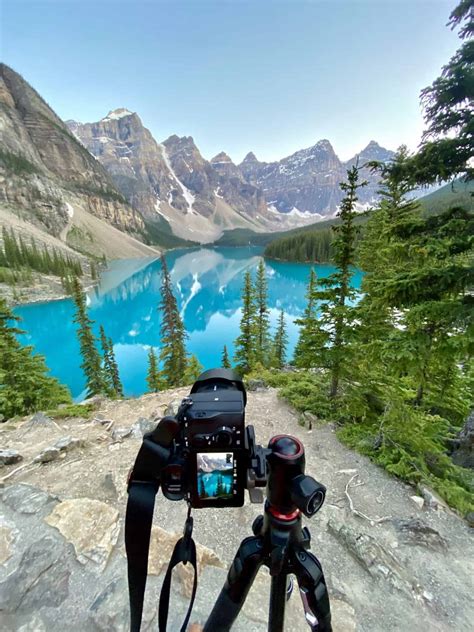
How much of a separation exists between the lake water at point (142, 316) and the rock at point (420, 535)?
8884 mm

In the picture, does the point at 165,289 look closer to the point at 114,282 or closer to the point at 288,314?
the point at 288,314

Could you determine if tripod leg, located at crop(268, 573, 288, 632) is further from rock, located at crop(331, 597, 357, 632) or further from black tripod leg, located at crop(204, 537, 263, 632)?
rock, located at crop(331, 597, 357, 632)

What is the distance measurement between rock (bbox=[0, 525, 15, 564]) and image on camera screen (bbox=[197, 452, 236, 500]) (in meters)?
2.52

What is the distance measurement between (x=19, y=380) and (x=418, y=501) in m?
13.1

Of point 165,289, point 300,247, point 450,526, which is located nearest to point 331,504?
point 450,526

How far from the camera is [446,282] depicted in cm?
363

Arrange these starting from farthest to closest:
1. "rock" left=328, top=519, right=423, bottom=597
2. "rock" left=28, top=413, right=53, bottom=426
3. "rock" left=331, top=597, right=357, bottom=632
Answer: "rock" left=28, top=413, right=53, bottom=426 → "rock" left=328, top=519, right=423, bottom=597 → "rock" left=331, top=597, right=357, bottom=632

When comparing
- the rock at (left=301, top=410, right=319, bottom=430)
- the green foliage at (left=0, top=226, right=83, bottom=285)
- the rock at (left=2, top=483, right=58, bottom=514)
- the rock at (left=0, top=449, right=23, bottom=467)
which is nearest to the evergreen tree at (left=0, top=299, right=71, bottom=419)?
the rock at (left=0, top=449, right=23, bottom=467)

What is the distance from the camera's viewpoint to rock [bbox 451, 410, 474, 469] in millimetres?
5242

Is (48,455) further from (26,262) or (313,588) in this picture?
(26,262)

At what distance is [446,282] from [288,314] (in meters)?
35.1

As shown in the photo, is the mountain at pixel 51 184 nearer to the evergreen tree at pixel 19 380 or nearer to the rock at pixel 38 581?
the evergreen tree at pixel 19 380

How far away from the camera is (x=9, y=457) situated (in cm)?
470

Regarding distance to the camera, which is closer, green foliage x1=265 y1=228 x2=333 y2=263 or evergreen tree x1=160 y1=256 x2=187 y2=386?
evergreen tree x1=160 y1=256 x2=187 y2=386
